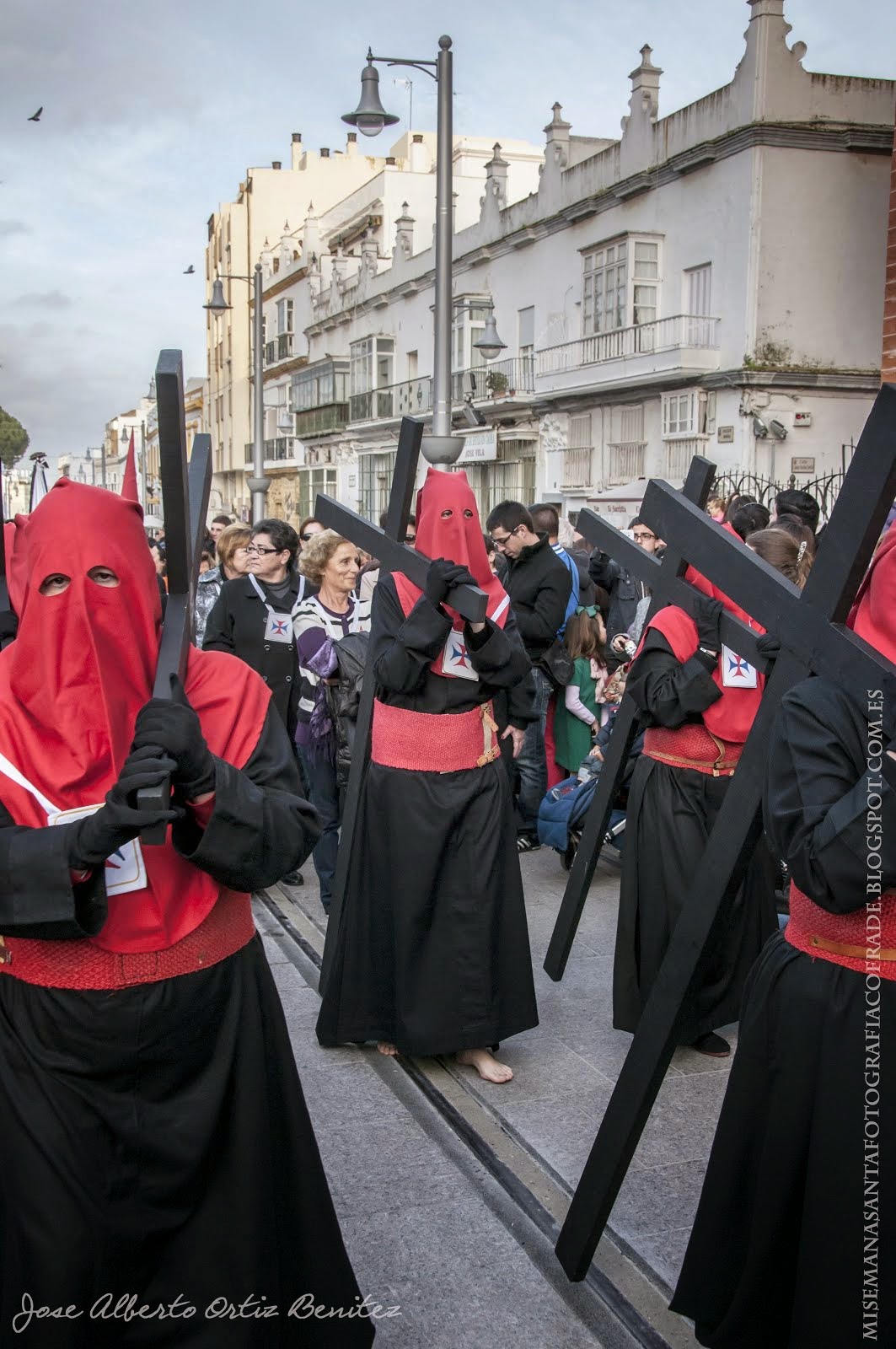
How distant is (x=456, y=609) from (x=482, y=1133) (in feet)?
5.73

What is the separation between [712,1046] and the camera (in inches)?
191

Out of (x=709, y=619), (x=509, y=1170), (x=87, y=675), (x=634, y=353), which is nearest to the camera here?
(x=87, y=675)

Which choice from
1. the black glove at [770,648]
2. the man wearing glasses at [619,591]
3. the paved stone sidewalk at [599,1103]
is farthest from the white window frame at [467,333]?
the black glove at [770,648]

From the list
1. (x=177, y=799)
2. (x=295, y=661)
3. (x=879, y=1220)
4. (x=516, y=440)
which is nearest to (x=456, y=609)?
(x=177, y=799)

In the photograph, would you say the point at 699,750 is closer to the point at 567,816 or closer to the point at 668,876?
the point at 668,876

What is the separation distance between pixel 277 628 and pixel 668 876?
324 cm

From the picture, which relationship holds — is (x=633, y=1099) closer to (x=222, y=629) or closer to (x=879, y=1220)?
(x=879, y=1220)

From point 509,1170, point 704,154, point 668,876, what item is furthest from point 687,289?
point 509,1170

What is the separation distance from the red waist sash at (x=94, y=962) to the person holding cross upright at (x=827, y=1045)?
118cm

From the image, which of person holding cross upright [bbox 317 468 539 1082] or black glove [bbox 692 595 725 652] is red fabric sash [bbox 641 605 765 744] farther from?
person holding cross upright [bbox 317 468 539 1082]

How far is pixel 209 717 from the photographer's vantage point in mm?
2609

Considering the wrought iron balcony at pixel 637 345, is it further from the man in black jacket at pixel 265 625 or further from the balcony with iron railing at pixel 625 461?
the man in black jacket at pixel 265 625

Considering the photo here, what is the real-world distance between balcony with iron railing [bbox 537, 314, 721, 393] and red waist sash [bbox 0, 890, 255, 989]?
70.6 feet

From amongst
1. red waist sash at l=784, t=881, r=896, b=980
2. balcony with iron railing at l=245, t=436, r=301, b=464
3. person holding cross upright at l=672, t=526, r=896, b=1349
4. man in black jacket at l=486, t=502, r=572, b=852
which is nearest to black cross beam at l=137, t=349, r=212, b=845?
person holding cross upright at l=672, t=526, r=896, b=1349
